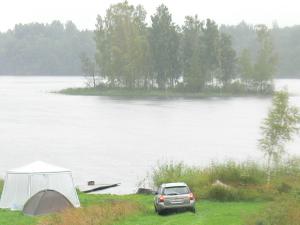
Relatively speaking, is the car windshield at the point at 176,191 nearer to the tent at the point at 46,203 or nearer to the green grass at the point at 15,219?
the green grass at the point at 15,219

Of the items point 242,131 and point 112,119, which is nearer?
point 242,131

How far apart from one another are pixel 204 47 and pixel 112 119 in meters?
54.3

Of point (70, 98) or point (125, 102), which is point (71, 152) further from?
point (70, 98)

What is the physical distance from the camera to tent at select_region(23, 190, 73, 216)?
38.1 m

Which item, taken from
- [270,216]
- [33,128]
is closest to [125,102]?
[33,128]

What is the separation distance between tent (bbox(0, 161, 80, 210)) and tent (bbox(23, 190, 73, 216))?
1481mm

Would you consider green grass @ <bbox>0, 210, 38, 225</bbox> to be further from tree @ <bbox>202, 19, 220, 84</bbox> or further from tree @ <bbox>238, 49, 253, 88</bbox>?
tree @ <bbox>238, 49, 253, 88</bbox>

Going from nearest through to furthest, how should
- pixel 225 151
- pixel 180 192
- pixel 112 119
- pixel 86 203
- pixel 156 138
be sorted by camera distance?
pixel 180 192 → pixel 86 203 → pixel 225 151 → pixel 156 138 → pixel 112 119

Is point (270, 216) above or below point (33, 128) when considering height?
above

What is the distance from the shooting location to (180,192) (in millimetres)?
33656

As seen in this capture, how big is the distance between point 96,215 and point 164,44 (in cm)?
14179

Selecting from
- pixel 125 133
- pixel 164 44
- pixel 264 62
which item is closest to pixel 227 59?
pixel 264 62

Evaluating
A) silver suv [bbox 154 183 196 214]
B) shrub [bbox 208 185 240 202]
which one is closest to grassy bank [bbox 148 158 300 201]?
shrub [bbox 208 185 240 202]

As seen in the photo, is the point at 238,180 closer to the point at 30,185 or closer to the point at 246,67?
the point at 30,185
